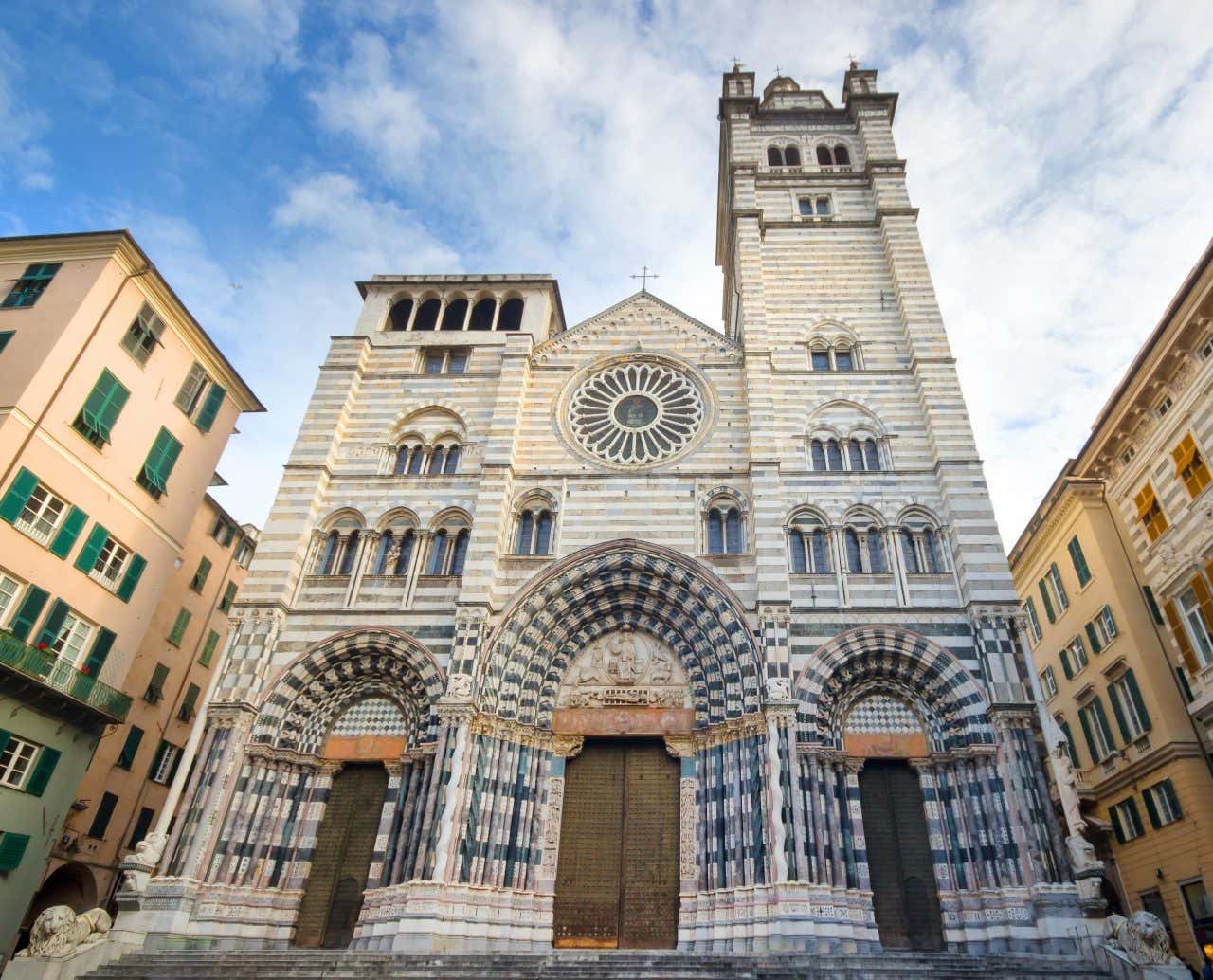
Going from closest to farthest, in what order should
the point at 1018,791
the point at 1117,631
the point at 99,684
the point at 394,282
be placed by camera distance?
the point at 1018,791 < the point at 99,684 < the point at 1117,631 < the point at 394,282

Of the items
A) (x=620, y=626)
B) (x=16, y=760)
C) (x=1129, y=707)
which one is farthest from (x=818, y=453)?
(x=16, y=760)

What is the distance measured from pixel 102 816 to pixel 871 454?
2097 cm

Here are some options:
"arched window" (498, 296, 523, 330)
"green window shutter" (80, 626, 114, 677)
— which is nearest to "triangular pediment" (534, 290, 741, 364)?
"arched window" (498, 296, 523, 330)

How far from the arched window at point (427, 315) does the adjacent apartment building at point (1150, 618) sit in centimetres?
1844

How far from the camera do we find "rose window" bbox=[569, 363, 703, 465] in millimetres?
20922

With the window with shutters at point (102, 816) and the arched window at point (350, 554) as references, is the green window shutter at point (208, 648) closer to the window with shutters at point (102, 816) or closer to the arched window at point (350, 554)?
the window with shutters at point (102, 816)

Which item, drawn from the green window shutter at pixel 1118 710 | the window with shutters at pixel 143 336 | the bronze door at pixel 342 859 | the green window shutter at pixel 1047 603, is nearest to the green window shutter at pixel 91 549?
the window with shutters at pixel 143 336

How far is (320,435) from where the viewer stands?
20953 mm

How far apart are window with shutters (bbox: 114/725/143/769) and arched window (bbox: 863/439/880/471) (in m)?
20.0

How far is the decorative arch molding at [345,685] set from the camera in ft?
56.0

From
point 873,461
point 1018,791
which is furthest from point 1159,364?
point 1018,791

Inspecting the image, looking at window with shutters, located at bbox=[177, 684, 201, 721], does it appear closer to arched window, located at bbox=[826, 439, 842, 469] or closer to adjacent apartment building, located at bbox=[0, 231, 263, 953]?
adjacent apartment building, located at bbox=[0, 231, 263, 953]

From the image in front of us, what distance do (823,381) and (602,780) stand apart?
37.9 feet

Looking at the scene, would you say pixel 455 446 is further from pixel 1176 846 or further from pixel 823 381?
pixel 1176 846
